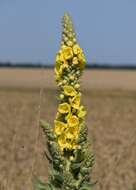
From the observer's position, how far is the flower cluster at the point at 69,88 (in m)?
4.85

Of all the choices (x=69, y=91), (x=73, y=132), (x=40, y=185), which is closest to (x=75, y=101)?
(x=69, y=91)

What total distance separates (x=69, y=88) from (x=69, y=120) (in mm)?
173

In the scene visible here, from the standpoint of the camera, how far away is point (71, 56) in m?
4.87

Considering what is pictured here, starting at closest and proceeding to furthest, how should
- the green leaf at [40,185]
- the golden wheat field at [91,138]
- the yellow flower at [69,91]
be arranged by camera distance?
the yellow flower at [69,91], the green leaf at [40,185], the golden wheat field at [91,138]

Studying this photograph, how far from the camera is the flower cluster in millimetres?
4848

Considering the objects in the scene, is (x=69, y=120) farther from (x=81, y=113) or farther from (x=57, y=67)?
(x=57, y=67)

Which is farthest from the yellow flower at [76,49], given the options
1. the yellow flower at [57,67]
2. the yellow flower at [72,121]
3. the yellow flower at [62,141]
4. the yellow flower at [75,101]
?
the yellow flower at [62,141]

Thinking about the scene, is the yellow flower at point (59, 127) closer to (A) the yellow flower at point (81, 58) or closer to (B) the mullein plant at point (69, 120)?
(B) the mullein plant at point (69, 120)

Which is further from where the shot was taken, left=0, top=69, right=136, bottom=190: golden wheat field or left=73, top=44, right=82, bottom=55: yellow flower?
left=0, top=69, right=136, bottom=190: golden wheat field

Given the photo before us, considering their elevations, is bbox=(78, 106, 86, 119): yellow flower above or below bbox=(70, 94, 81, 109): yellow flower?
below

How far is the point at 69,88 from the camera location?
483 centimetres

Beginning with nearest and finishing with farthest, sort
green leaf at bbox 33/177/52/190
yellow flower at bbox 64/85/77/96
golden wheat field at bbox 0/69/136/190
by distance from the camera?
yellow flower at bbox 64/85/77/96, green leaf at bbox 33/177/52/190, golden wheat field at bbox 0/69/136/190

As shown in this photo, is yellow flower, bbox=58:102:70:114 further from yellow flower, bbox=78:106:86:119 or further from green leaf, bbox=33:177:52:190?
green leaf, bbox=33:177:52:190

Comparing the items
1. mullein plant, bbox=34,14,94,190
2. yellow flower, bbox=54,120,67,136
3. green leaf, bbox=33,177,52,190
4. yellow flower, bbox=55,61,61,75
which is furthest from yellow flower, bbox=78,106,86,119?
green leaf, bbox=33,177,52,190
